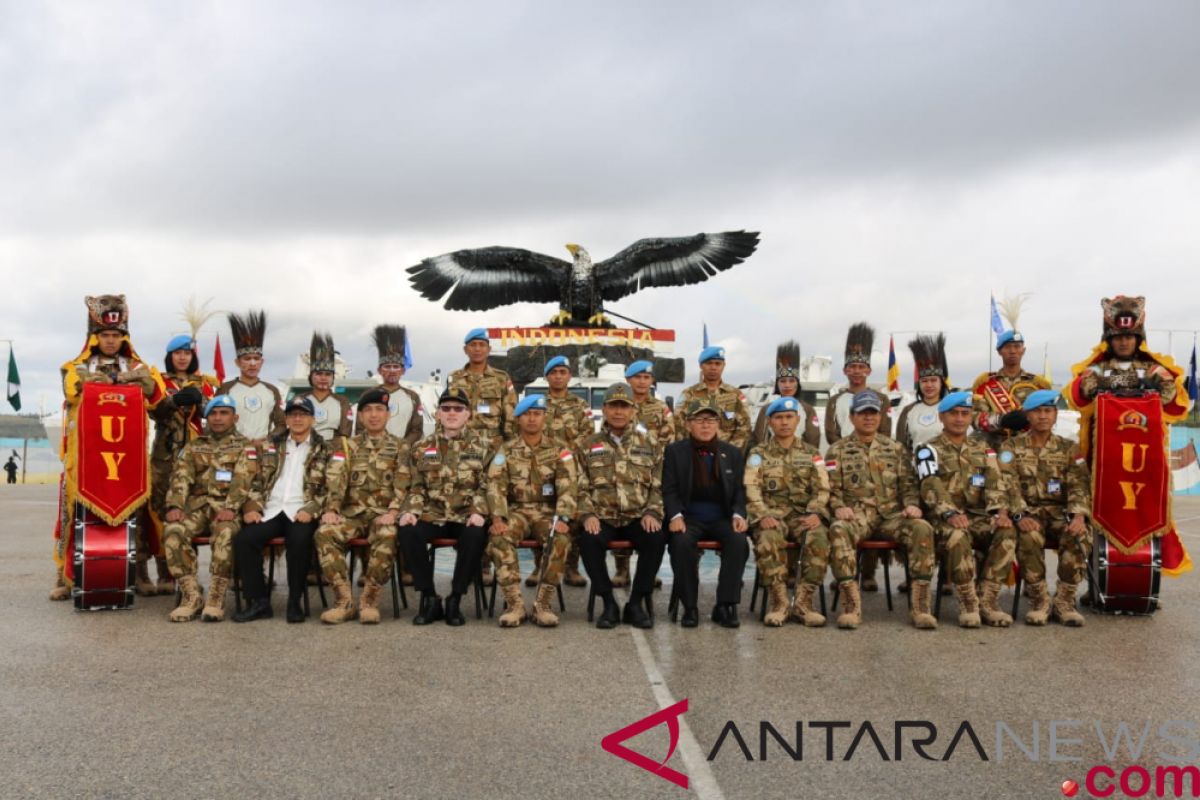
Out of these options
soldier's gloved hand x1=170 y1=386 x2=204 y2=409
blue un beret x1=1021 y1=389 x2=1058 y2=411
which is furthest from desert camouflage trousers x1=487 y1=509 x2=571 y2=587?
blue un beret x1=1021 y1=389 x2=1058 y2=411

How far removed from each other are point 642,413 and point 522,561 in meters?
1.94

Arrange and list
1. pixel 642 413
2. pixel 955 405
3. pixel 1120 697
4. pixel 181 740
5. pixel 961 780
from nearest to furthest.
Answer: pixel 961 780 → pixel 181 740 → pixel 1120 697 → pixel 955 405 → pixel 642 413

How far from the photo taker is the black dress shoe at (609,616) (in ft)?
17.0

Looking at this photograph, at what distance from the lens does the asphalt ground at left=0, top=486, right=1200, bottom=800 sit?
2.93m

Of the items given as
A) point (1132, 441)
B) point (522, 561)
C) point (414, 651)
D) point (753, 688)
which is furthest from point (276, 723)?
point (1132, 441)

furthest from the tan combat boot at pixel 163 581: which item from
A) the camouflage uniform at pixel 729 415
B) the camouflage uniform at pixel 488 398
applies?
the camouflage uniform at pixel 729 415

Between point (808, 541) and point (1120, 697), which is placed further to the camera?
point (808, 541)

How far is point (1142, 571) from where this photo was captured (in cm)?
555

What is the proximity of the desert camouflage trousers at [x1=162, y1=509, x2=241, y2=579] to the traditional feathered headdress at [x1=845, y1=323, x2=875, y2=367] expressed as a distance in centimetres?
Answer: 470

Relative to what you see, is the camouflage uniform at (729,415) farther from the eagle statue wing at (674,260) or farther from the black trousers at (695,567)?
the eagle statue wing at (674,260)

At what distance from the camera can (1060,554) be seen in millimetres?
5594

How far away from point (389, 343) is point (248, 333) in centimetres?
110

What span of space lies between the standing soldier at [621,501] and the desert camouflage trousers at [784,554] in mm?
592

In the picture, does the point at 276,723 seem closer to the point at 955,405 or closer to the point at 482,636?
the point at 482,636
